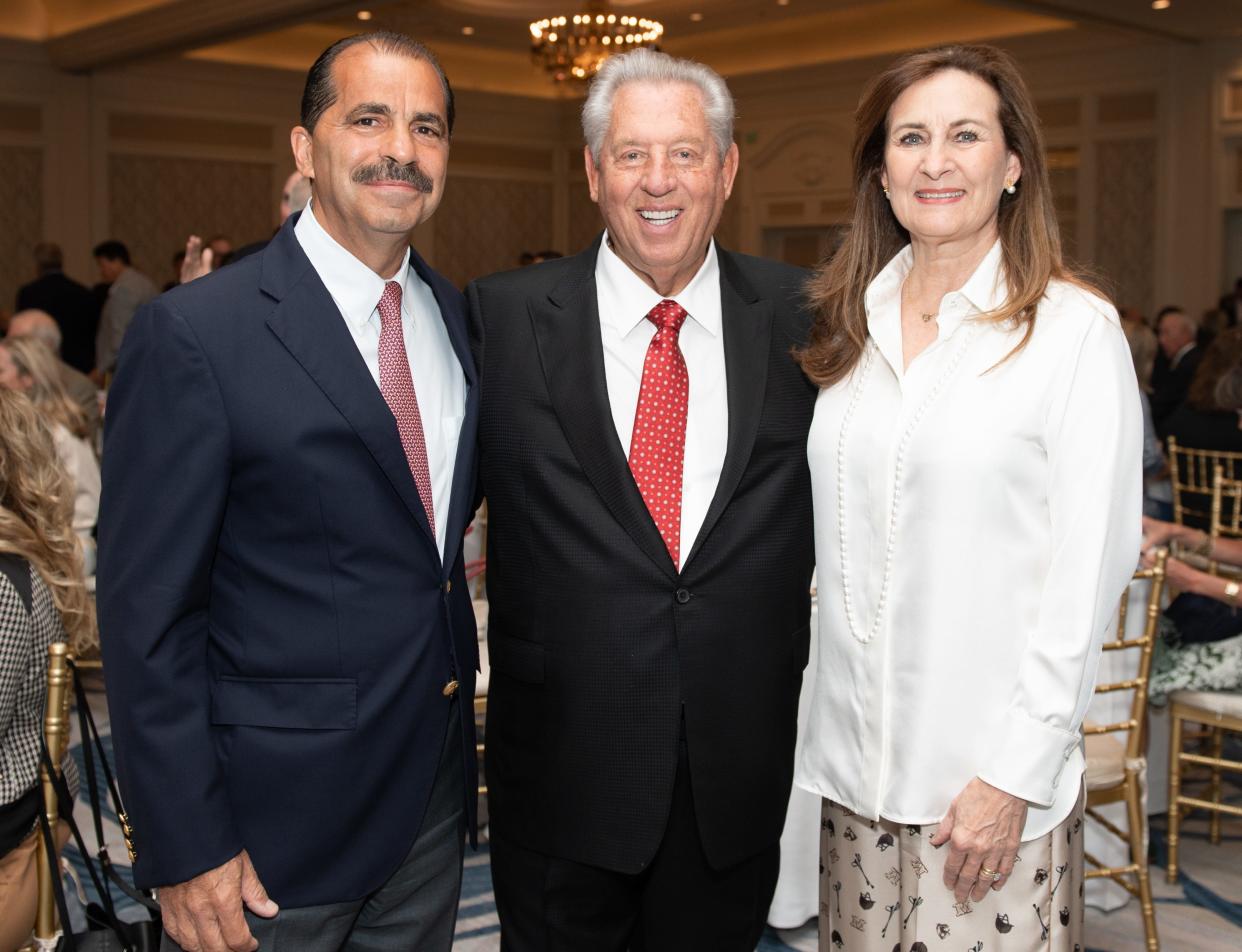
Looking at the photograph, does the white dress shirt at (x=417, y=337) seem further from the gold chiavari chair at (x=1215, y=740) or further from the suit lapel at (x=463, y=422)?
the gold chiavari chair at (x=1215, y=740)

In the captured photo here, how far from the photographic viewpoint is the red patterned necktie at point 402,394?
172cm

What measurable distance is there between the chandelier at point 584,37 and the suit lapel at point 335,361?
8.42 meters

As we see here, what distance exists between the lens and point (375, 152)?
1.73m

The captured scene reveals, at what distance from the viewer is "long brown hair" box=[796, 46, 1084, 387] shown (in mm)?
1835

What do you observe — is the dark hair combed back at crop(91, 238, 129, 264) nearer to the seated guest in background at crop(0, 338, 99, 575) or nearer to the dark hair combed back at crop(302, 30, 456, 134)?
the seated guest in background at crop(0, 338, 99, 575)

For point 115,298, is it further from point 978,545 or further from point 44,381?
point 978,545

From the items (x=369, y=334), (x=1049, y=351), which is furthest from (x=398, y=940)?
(x=1049, y=351)

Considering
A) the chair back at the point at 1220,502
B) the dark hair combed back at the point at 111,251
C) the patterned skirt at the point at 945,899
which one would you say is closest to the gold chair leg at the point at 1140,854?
the chair back at the point at 1220,502

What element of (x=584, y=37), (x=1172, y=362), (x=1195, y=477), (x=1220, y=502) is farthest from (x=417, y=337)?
(x=584, y=37)

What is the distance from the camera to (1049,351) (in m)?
1.73

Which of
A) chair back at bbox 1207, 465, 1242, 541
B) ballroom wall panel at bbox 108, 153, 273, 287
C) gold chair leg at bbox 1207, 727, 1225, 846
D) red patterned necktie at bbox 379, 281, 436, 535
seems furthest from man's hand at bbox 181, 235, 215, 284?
ballroom wall panel at bbox 108, 153, 273, 287

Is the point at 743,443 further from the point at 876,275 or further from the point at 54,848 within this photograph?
the point at 54,848

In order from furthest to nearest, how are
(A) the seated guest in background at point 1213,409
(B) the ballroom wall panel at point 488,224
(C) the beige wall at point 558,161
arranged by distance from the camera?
(B) the ballroom wall panel at point 488,224
(C) the beige wall at point 558,161
(A) the seated guest in background at point 1213,409

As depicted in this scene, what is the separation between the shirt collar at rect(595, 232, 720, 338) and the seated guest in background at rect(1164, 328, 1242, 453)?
11.7 ft
